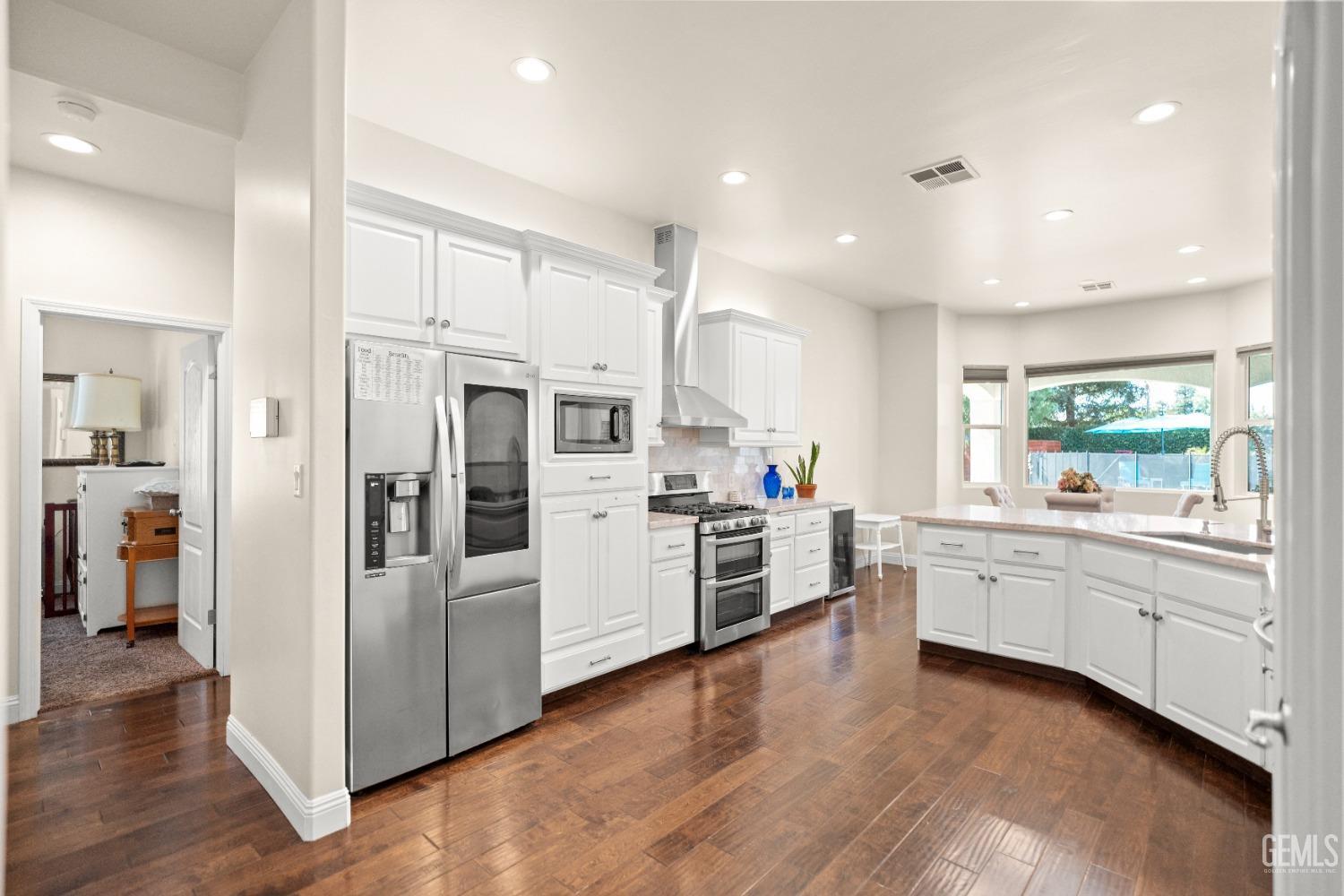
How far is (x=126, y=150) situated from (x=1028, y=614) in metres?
4.92

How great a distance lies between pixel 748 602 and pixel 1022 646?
1.63 meters

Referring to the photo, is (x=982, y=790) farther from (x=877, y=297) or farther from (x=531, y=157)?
(x=877, y=297)

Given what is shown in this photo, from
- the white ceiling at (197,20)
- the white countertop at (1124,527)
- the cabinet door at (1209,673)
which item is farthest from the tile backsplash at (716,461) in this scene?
the white ceiling at (197,20)

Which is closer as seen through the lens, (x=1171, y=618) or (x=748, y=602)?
(x=1171, y=618)

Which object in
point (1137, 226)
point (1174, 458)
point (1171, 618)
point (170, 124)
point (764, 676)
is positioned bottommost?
point (764, 676)

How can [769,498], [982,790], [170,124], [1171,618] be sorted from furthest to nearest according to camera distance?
[769,498] → [1171,618] → [170,124] → [982,790]

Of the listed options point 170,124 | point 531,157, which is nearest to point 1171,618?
point 531,157

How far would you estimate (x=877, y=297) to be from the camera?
7020mm

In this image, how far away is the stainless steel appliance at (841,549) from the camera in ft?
18.1

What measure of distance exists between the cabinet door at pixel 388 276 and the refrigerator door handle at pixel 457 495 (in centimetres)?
45

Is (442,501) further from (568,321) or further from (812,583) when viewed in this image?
(812,583)

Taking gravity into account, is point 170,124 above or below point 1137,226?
below

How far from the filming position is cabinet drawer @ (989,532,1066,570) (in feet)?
11.7

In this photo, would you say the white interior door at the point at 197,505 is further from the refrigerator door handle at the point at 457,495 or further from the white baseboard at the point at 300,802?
the refrigerator door handle at the point at 457,495
